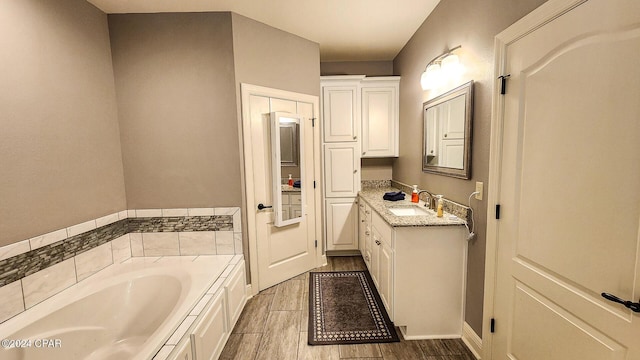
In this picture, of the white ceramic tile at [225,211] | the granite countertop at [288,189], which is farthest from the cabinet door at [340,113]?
the white ceramic tile at [225,211]

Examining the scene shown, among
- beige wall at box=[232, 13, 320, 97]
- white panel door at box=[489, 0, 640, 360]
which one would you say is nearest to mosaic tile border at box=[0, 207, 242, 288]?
beige wall at box=[232, 13, 320, 97]

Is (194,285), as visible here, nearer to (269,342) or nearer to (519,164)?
(269,342)

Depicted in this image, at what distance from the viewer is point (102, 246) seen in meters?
2.05

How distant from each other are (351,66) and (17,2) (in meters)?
3.18

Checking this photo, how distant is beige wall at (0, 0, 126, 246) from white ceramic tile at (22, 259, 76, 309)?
0.26m

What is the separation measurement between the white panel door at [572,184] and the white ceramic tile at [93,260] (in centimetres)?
294

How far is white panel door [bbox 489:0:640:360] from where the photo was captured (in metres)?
0.87

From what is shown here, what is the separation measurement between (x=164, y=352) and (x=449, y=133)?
2366mm

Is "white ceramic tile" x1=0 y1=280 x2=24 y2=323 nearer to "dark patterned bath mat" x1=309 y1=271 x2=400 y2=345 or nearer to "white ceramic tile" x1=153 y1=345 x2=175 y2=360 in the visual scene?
"white ceramic tile" x1=153 y1=345 x2=175 y2=360

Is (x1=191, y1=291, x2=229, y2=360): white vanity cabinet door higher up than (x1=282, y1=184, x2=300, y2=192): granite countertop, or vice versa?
(x1=282, y1=184, x2=300, y2=192): granite countertop

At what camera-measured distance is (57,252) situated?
167 cm

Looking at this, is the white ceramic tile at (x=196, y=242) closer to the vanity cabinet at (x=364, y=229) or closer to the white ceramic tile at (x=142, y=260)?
the white ceramic tile at (x=142, y=260)

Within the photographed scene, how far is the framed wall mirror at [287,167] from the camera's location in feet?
8.18

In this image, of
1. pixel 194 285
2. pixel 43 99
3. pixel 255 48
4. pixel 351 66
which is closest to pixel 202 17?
pixel 255 48
